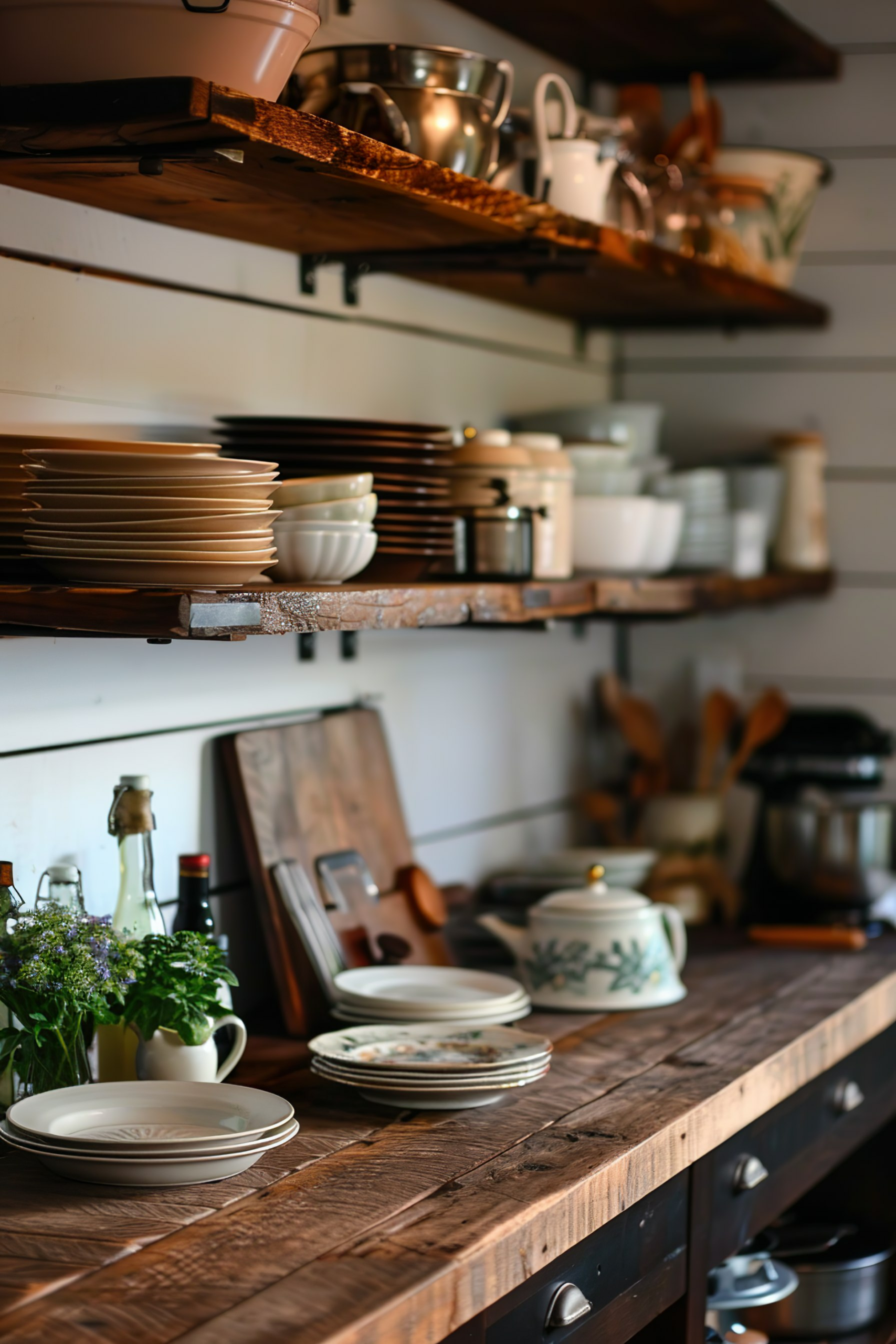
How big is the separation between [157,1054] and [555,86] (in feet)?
4.30

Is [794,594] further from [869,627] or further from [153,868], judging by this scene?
[153,868]

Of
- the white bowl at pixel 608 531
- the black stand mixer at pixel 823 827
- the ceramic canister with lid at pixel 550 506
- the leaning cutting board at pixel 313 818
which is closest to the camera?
the leaning cutting board at pixel 313 818

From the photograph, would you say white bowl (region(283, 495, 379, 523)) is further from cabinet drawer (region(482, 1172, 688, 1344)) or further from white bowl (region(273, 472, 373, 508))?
cabinet drawer (region(482, 1172, 688, 1344))

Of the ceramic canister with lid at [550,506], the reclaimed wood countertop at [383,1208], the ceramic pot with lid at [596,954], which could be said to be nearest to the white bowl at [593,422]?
the ceramic canister with lid at [550,506]

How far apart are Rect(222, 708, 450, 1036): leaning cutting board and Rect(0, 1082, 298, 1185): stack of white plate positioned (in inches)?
17.2

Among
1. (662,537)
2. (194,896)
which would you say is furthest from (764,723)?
(194,896)

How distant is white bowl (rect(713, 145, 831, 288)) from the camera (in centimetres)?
272

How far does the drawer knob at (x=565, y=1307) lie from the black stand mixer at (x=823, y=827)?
1308 millimetres

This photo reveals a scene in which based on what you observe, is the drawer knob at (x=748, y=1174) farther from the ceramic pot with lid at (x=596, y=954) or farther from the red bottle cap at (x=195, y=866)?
the red bottle cap at (x=195, y=866)

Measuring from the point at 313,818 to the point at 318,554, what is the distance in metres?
0.52

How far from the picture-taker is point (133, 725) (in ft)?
6.14

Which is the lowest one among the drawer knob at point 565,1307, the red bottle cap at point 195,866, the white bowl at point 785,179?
the drawer knob at point 565,1307

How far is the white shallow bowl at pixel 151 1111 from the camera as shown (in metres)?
1.45

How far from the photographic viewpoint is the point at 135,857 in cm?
172
